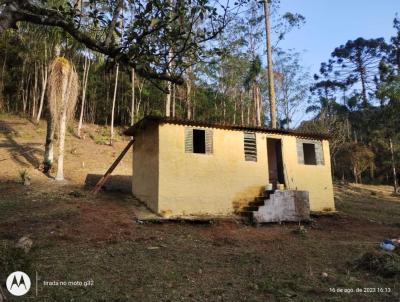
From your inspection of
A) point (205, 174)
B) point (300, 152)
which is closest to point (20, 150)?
point (205, 174)

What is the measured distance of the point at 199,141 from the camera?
40.2ft

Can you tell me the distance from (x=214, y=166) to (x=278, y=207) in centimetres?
249

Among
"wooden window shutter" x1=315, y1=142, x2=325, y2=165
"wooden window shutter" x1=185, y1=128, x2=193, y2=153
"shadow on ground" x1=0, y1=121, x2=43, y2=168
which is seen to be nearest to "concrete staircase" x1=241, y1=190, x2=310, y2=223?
"wooden window shutter" x1=315, y1=142, x2=325, y2=165

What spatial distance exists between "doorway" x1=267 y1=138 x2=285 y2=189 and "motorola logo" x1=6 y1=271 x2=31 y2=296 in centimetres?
932

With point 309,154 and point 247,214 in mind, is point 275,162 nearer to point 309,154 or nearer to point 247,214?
point 309,154

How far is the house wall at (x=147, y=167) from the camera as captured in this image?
1125 cm

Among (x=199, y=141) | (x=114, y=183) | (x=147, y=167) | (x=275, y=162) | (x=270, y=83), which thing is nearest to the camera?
(x=147, y=167)

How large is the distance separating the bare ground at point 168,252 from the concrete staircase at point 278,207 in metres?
0.35

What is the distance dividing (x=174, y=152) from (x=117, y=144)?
1307 centimetres

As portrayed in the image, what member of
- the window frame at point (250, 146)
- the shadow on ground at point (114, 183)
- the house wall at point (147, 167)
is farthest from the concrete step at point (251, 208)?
the shadow on ground at point (114, 183)

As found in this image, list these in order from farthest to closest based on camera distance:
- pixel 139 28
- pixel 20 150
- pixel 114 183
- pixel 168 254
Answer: pixel 20 150, pixel 114 183, pixel 168 254, pixel 139 28

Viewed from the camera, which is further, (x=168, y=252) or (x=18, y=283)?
(x=168, y=252)

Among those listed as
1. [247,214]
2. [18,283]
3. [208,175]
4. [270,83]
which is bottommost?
[18,283]

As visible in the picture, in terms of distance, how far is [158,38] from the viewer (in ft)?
15.4
